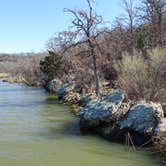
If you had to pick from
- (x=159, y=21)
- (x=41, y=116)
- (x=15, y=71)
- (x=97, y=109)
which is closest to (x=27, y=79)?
(x=15, y=71)

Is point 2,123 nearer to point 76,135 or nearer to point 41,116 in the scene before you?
point 41,116

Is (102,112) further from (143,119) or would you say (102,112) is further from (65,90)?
(65,90)

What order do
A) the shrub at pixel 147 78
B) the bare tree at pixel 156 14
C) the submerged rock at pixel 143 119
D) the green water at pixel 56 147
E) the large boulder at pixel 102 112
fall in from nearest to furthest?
the green water at pixel 56 147 < the submerged rock at pixel 143 119 < the large boulder at pixel 102 112 < the shrub at pixel 147 78 < the bare tree at pixel 156 14

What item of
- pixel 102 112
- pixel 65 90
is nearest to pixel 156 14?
pixel 65 90

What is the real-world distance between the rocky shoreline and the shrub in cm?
164

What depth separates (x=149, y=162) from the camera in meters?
13.4

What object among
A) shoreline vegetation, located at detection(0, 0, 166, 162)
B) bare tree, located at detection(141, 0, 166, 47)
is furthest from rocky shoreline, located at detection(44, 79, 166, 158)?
bare tree, located at detection(141, 0, 166, 47)

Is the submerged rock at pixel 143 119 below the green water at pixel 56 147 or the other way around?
the other way around

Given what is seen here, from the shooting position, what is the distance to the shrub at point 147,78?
19.7 metres

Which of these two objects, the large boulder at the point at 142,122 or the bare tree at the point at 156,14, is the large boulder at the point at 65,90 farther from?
the large boulder at the point at 142,122

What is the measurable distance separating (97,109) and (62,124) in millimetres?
3851

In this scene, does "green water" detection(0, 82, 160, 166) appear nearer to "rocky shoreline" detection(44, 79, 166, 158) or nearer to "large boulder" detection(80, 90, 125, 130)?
"rocky shoreline" detection(44, 79, 166, 158)

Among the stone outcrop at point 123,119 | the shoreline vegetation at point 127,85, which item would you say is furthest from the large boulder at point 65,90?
the stone outcrop at point 123,119

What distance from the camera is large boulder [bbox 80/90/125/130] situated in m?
17.8
